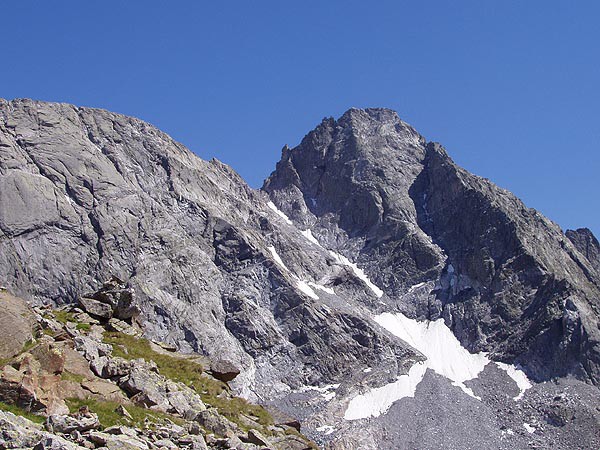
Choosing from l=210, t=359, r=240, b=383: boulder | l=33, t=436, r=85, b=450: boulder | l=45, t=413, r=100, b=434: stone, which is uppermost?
l=210, t=359, r=240, b=383: boulder

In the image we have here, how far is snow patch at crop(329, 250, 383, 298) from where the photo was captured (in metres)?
181

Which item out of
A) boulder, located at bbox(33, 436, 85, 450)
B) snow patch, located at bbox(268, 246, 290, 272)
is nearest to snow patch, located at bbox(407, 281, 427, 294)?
snow patch, located at bbox(268, 246, 290, 272)

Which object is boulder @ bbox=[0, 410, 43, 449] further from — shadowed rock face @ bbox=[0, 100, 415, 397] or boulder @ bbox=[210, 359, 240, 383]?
shadowed rock face @ bbox=[0, 100, 415, 397]

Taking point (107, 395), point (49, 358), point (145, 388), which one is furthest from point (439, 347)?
point (49, 358)

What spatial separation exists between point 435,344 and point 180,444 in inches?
5765

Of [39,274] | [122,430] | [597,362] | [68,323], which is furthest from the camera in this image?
[597,362]

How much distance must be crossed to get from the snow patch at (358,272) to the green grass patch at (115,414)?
16024cm

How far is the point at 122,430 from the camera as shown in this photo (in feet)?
52.9

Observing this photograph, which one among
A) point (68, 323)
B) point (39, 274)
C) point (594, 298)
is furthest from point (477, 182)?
point (68, 323)

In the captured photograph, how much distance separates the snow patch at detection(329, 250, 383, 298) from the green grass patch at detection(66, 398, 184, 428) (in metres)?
160

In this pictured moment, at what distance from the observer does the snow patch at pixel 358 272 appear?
181m

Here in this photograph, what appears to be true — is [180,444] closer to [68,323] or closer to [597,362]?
[68,323]

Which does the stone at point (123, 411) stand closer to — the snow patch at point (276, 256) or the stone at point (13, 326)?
the stone at point (13, 326)

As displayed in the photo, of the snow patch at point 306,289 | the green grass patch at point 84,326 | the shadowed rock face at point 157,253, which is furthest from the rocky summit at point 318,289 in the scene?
the green grass patch at point 84,326
